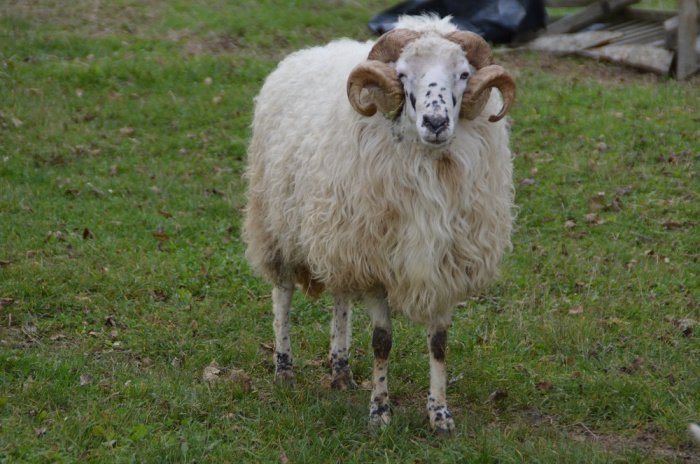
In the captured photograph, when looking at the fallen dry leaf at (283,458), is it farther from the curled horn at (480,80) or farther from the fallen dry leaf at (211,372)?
the curled horn at (480,80)

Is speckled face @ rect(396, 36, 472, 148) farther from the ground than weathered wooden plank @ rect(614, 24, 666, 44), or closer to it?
farther from the ground

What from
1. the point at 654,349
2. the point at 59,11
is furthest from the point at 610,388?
the point at 59,11

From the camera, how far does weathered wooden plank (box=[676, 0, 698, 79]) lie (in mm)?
12609

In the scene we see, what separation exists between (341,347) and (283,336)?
1.36ft

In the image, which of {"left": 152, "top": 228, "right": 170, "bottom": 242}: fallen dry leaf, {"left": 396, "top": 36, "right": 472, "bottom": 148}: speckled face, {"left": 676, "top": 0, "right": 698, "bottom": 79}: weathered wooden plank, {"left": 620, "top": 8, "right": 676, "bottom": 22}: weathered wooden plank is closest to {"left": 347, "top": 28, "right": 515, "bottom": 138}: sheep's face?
{"left": 396, "top": 36, "right": 472, "bottom": 148}: speckled face

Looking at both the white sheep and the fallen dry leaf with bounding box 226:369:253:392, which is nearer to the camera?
the white sheep

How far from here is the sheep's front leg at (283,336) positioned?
21.5ft

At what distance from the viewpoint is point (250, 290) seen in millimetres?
7902

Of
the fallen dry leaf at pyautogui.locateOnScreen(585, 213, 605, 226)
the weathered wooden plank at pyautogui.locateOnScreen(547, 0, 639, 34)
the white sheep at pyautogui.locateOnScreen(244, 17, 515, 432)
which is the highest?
the white sheep at pyautogui.locateOnScreen(244, 17, 515, 432)

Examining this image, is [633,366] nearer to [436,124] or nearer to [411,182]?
[411,182]

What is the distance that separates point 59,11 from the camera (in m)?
15.4

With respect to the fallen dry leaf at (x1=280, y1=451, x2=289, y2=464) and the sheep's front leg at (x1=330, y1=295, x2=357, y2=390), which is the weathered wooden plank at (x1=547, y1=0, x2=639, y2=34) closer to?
the sheep's front leg at (x1=330, y1=295, x2=357, y2=390)

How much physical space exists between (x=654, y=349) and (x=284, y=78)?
10.6ft

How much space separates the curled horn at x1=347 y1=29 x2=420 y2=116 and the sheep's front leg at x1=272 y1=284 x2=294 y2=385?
1.77 meters
